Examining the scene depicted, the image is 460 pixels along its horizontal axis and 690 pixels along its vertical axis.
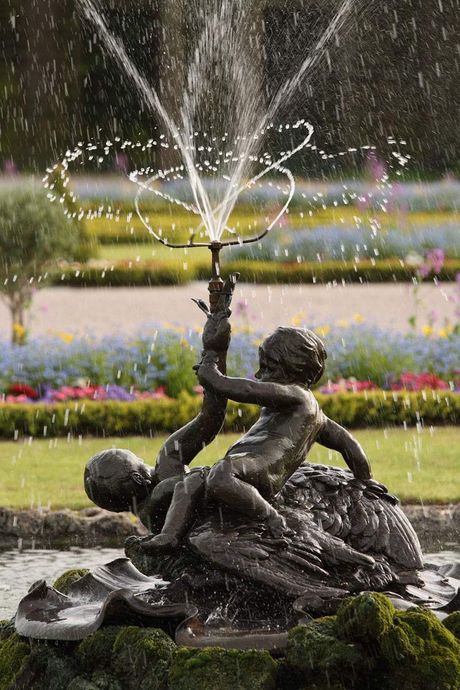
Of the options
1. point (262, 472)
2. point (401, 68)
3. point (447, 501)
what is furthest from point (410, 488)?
point (401, 68)

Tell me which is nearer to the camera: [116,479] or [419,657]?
[419,657]

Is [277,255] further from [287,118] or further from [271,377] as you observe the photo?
[271,377]

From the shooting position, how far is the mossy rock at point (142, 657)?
381cm

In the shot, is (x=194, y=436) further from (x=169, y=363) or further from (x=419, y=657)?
(x=169, y=363)

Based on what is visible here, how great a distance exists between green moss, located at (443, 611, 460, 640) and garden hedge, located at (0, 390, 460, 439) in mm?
6182

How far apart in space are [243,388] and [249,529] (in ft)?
1.36

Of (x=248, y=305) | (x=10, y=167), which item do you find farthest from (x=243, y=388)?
(x=10, y=167)

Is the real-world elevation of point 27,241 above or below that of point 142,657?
above

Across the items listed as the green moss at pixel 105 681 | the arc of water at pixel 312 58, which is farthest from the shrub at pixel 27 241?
the green moss at pixel 105 681

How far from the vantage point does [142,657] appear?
12.6 feet

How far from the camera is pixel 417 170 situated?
2477 centimetres

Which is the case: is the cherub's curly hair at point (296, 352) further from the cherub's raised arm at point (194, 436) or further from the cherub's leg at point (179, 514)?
the cherub's leg at point (179, 514)

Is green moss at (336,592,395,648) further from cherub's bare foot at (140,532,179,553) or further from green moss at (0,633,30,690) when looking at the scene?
green moss at (0,633,30,690)

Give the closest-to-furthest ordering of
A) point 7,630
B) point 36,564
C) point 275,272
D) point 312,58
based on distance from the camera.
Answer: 1. point 7,630
2. point 36,564
3. point 275,272
4. point 312,58
